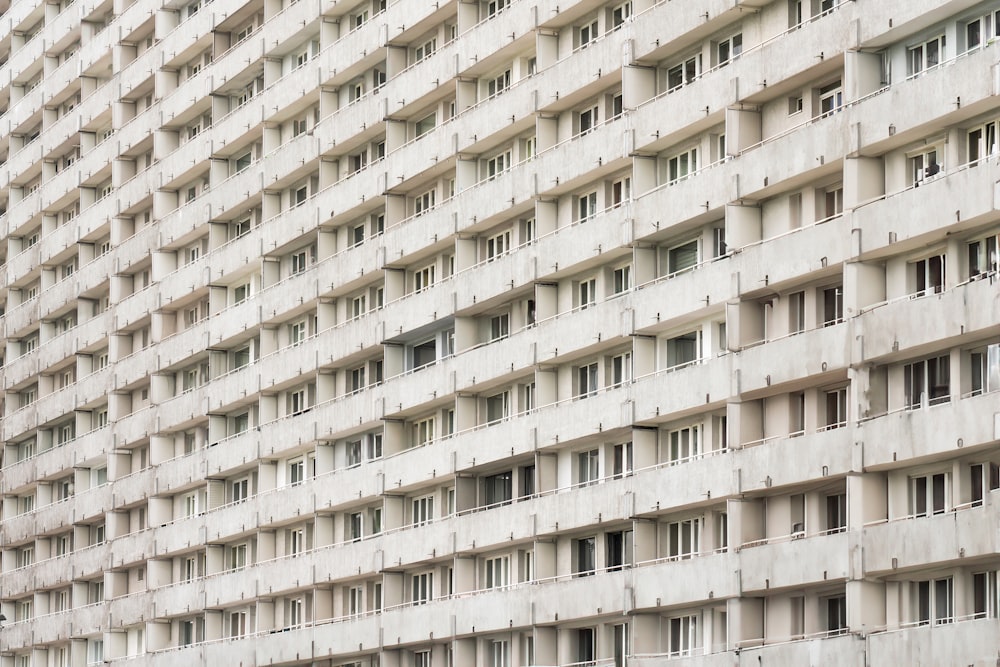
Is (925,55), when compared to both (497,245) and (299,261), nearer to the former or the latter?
(497,245)

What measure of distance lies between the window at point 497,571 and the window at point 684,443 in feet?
27.0

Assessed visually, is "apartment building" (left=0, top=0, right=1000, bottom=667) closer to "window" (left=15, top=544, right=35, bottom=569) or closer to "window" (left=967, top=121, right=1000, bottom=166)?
"window" (left=967, top=121, right=1000, bottom=166)

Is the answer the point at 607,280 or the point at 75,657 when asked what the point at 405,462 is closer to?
the point at 607,280

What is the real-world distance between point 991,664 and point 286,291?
124 ft

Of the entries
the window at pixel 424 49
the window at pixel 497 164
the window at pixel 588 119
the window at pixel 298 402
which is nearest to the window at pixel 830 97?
the window at pixel 588 119

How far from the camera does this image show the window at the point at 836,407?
53000 mm

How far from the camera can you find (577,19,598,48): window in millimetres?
64188

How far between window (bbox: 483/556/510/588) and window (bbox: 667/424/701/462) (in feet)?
27.0

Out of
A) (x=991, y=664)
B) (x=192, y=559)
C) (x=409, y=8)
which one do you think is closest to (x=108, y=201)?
(x=192, y=559)

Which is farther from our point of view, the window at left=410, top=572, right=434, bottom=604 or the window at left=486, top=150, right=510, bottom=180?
the window at left=410, top=572, right=434, bottom=604

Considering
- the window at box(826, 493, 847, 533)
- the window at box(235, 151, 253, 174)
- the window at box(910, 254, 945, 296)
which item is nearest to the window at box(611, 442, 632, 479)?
the window at box(826, 493, 847, 533)

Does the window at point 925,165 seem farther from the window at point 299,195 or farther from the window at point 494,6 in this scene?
the window at point 299,195

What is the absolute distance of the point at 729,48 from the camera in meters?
58.3

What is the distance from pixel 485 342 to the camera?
67875 millimetres
